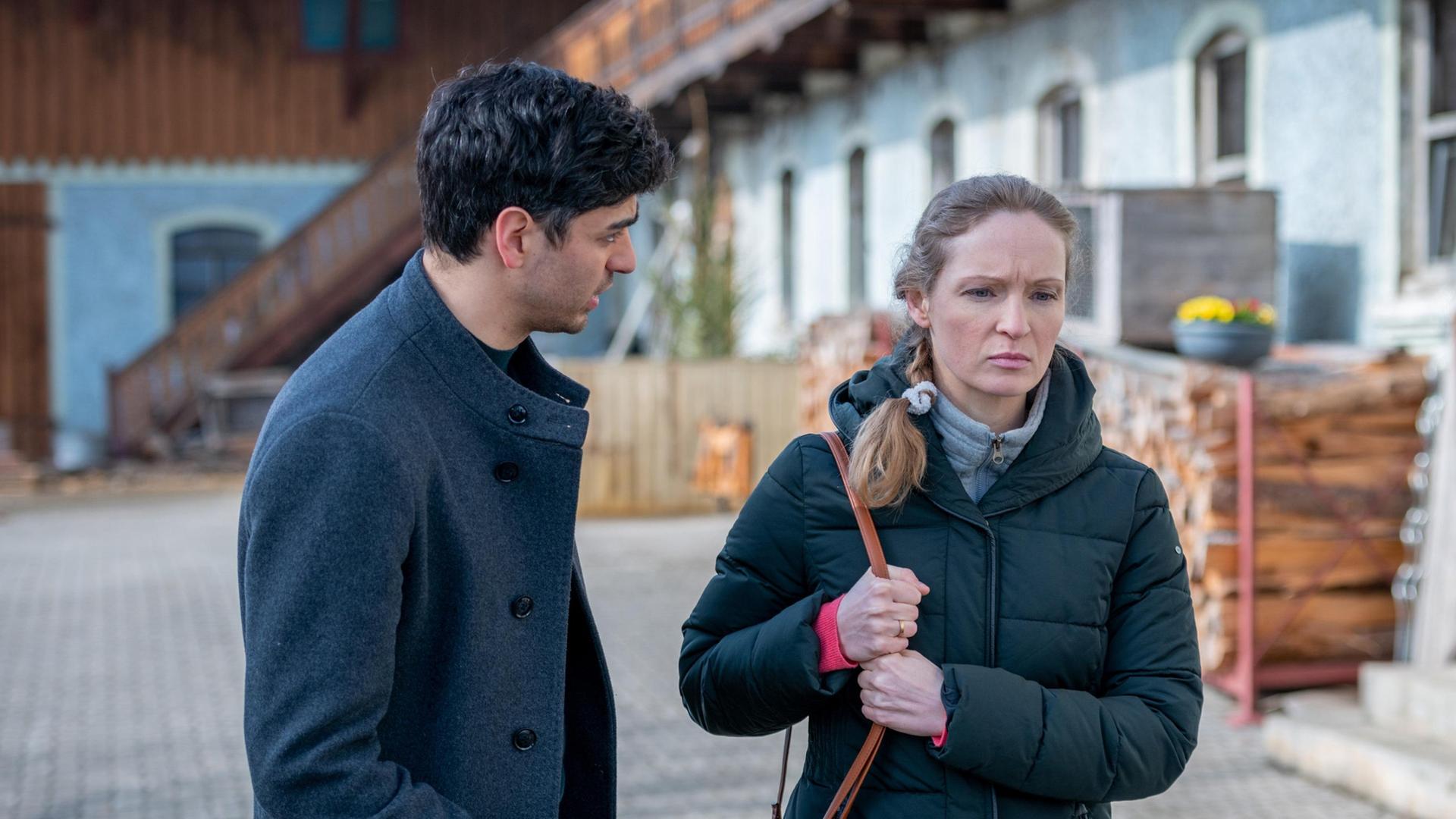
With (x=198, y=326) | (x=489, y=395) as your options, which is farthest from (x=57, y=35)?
(x=489, y=395)

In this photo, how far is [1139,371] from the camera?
23.3 feet

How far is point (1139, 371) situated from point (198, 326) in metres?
15.5

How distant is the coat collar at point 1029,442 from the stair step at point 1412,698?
3.77 metres

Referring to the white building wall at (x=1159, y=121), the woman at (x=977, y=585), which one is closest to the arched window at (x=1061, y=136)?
the white building wall at (x=1159, y=121)

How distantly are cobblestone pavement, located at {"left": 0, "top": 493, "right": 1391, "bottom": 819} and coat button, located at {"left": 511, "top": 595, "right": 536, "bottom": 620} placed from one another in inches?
127

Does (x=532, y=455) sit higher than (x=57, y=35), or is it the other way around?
(x=57, y=35)

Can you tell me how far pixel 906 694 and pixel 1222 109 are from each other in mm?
8511

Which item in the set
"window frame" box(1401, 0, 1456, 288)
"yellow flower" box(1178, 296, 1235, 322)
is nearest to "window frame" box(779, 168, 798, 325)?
"yellow flower" box(1178, 296, 1235, 322)

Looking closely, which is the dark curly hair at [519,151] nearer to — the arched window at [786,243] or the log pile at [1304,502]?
the log pile at [1304,502]

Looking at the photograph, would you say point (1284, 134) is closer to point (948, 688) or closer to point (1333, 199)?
point (1333, 199)

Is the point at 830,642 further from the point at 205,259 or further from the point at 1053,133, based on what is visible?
the point at 205,259

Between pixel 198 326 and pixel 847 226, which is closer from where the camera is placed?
pixel 847 226

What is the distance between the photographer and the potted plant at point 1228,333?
24.5 ft

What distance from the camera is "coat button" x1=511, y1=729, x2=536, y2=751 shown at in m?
1.97
